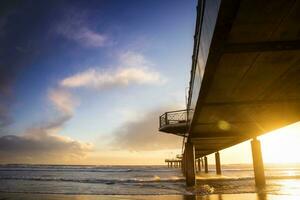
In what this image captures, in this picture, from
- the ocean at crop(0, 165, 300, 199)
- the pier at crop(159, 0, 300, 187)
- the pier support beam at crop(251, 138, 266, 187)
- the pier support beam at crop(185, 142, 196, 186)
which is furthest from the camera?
the pier support beam at crop(251, 138, 266, 187)

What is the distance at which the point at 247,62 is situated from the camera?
24.2 ft

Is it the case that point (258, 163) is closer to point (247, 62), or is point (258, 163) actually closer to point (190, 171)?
point (190, 171)

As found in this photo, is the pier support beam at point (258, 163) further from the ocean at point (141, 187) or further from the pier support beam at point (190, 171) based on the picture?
the pier support beam at point (190, 171)

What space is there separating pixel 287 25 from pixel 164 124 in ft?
64.0

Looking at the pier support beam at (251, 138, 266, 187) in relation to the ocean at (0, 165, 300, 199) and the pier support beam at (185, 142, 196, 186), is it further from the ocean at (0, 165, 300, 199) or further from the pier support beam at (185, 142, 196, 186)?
the pier support beam at (185, 142, 196, 186)

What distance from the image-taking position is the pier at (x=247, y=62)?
16.3 ft

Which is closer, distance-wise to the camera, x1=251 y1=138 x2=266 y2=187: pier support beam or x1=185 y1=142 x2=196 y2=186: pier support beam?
x1=185 y1=142 x2=196 y2=186: pier support beam

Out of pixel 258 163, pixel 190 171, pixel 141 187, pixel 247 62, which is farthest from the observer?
pixel 141 187

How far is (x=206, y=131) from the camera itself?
2097 cm

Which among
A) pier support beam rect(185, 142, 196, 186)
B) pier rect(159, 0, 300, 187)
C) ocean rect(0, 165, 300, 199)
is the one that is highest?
pier rect(159, 0, 300, 187)

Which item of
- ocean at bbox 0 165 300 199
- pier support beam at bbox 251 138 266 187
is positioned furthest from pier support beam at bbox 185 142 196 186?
pier support beam at bbox 251 138 266 187

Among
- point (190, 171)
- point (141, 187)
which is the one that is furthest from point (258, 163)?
point (141, 187)

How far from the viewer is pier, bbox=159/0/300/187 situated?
4961 millimetres

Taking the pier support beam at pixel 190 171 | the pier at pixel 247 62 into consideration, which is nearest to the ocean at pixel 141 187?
the pier support beam at pixel 190 171
